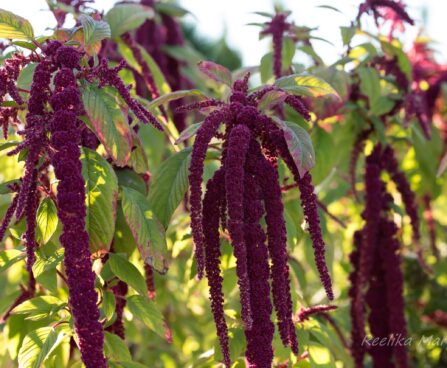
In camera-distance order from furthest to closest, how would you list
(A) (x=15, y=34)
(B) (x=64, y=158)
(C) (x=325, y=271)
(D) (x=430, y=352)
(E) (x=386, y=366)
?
1. (D) (x=430, y=352)
2. (E) (x=386, y=366)
3. (A) (x=15, y=34)
4. (C) (x=325, y=271)
5. (B) (x=64, y=158)

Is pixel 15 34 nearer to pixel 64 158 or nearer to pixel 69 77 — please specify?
pixel 69 77

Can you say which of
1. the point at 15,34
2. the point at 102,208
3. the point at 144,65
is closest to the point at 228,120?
the point at 102,208

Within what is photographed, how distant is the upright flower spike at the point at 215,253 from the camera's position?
Result: 3.83 feet

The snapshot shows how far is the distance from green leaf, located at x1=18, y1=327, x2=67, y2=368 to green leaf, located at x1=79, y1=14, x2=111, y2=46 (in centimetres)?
55

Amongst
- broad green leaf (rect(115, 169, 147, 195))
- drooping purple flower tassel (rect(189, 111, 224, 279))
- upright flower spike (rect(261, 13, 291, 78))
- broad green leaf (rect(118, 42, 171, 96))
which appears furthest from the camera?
broad green leaf (rect(118, 42, 171, 96))

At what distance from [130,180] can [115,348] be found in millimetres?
400

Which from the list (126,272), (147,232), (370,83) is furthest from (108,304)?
(370,83)

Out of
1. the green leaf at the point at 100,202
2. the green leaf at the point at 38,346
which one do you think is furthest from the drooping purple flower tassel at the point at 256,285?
the green leaf at the point at 38,346

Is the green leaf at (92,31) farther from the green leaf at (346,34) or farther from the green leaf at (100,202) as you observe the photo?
the green leaf at (346,34)

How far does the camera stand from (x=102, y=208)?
127cm

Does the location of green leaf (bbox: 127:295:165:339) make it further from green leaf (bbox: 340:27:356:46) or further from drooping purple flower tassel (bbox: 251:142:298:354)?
green leaf (bbox: 340:27:356:46)

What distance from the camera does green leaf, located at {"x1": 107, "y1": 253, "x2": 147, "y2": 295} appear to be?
1375 millimetres

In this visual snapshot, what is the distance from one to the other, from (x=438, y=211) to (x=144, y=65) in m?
2.49

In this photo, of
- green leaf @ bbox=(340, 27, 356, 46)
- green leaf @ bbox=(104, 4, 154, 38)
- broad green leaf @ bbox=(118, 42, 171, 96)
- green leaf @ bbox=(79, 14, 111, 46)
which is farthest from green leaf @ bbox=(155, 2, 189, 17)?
green leaf @ bbox=(79, 14, 111, 46)
